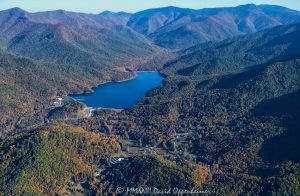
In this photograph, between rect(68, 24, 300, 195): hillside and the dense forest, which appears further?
rect(68, 24, 300, 195): hillside

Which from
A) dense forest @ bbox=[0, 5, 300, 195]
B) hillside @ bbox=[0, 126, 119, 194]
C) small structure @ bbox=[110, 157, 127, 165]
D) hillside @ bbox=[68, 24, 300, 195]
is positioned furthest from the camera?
small structure @ bbox=[110, 157, 127, 165]

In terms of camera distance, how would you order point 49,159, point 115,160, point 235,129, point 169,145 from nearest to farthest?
point 49,159 → point 115,160 → point 169,145 → point 235,129

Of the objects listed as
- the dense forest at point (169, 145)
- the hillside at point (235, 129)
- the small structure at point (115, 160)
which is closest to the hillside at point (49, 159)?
the dense forest at point (169, 145)

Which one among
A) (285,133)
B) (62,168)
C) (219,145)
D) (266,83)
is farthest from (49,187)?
(266,83)

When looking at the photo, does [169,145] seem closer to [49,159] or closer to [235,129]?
[235,129]

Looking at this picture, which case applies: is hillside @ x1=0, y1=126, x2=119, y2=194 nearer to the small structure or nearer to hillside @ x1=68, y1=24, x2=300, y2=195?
the small structure

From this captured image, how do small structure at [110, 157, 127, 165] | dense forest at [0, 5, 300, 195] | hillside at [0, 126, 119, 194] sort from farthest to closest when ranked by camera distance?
small structure at [110, 157, 127, 165] < hillside at [0, 126, 119, 194] < dense forest at [0, 5, 300, 195]

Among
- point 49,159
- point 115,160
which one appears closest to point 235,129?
point 115,160

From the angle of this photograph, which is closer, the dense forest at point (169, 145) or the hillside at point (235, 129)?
the dense forest at point (169, 145)

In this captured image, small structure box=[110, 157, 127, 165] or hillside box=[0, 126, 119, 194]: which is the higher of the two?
hillside box=[0, 126, 119, 194]

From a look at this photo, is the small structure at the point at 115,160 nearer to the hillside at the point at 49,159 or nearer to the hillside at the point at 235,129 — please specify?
the hillside at the point at 49,159

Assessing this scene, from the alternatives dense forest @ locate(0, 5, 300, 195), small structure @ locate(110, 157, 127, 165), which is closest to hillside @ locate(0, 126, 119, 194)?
dense forest @ locate(0, 5, 300, 195)
